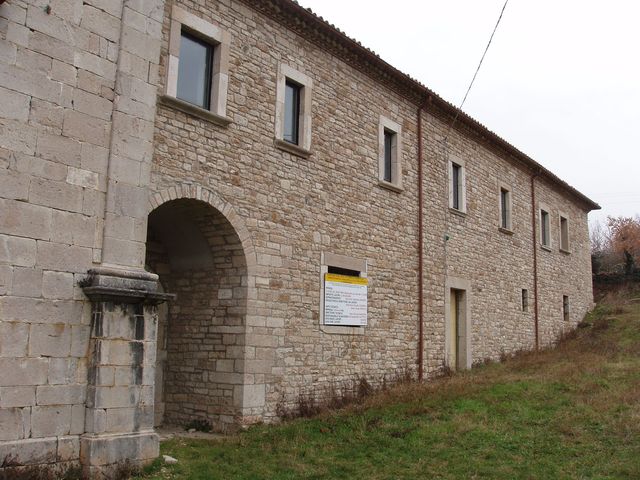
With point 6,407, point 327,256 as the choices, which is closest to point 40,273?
point 6,407

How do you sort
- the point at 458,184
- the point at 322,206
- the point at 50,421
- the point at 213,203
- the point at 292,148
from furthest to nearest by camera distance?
1. the point at 458,184
2. the point at 322,206
3. the point at 292,148
4. the point at 213,203
5. the point at 50,421

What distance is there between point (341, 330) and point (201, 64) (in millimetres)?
5168

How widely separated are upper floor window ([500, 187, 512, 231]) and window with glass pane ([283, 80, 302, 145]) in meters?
9.29

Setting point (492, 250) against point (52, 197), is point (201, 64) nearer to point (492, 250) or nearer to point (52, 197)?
point (52, 197)

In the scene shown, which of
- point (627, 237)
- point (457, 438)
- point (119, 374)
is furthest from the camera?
point (627, 237)

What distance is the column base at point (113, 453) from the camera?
6477 mm

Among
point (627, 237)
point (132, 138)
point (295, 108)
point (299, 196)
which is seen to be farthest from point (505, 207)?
point (627, 237)

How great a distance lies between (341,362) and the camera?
11281 mm

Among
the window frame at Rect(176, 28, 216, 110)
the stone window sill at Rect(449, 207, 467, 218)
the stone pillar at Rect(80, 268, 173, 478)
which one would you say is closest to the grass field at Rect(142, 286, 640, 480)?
the stone pillar at Rect(80, 268, 173, 478)

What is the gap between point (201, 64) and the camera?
960cm

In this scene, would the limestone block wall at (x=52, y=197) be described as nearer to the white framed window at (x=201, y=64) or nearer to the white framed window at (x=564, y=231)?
the white framed window at (x=201, y=64)

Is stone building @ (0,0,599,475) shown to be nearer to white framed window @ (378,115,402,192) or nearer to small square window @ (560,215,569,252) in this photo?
white framed window @ (378,115,402,192)

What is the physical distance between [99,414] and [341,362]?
Result: 5.40m

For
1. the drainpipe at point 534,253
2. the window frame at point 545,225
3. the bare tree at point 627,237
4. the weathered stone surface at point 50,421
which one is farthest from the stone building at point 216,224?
the bare tree at point 627,237
